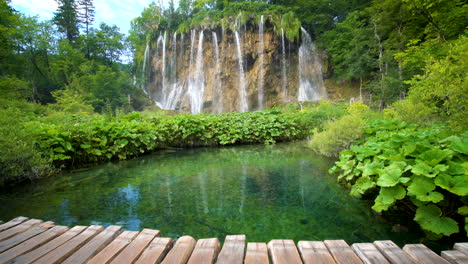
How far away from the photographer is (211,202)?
4008 mm

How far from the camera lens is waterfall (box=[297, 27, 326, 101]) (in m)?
23.7

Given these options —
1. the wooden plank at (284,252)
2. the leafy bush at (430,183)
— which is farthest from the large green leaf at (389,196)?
the wooden plank at (284,252)

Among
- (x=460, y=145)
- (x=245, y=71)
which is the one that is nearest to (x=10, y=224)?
(x=460, y=145)

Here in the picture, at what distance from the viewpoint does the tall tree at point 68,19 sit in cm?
3058

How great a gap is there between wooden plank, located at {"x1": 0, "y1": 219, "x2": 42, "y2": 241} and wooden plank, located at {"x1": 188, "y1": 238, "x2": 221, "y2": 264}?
1639 millimetres

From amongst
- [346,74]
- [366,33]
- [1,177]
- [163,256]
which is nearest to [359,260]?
[163,256]

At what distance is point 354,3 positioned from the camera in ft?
80.9

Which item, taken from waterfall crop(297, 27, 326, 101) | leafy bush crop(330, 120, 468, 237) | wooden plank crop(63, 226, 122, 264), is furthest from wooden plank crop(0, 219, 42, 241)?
waterfall crop(297, 27, 326, 101)

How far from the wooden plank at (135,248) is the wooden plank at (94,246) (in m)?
0.23

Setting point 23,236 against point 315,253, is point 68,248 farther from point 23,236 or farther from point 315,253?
point 315,253

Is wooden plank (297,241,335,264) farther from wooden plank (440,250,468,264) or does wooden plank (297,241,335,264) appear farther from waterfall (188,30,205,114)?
waterfall (188,30,205,114)

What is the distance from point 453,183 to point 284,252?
80.9 inches

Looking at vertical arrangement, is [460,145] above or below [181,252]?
above

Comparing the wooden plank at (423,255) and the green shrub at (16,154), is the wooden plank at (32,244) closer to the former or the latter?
the wooden plank at (423,255)
